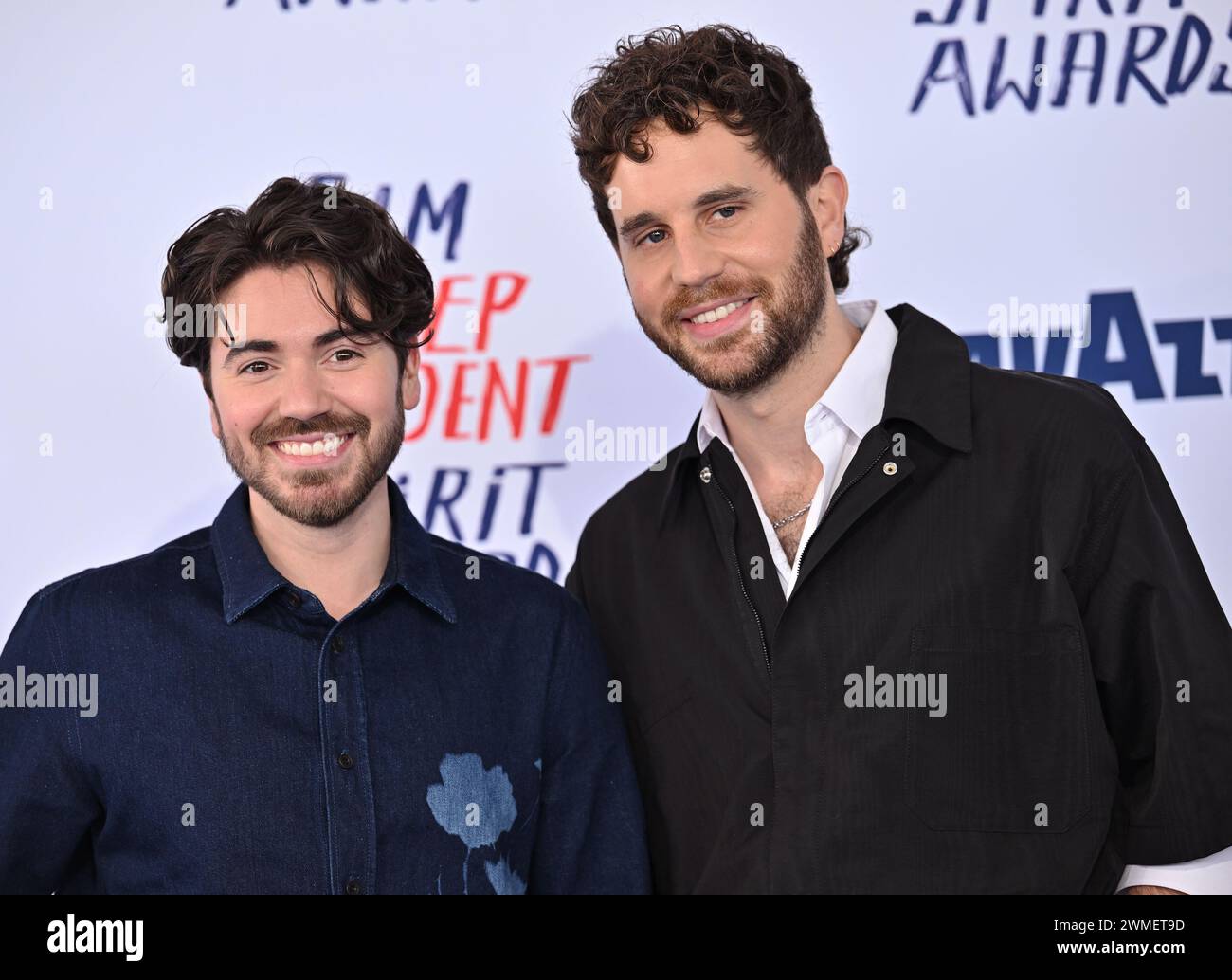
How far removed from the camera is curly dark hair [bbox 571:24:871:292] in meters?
2.20

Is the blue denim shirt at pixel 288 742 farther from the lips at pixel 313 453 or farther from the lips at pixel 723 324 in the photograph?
the lips at pixel 723 324

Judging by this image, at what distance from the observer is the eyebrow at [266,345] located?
1.92 metres

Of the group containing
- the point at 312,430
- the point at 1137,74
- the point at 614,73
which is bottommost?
the point at 312,430

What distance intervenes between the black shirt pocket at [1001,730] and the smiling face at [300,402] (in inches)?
33.1

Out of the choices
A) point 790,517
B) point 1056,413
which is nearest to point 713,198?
point 790,517

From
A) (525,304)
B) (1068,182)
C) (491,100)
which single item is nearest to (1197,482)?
(1068,182)

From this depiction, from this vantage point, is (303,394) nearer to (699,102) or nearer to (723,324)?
(723,324)

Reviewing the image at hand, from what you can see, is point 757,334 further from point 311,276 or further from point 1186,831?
point 1186,831

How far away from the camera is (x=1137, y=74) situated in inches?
111

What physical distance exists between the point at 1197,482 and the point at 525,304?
56.2 inches

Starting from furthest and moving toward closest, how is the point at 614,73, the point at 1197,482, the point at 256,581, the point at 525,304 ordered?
the point at 525,304 → the point at 1197,482 → the point at 614,73 → the point at 256,581

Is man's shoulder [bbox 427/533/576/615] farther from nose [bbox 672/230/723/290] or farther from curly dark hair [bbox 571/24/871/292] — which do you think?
curly dark hair [bbox 571/24/871/292]

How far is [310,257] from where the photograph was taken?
1.96m

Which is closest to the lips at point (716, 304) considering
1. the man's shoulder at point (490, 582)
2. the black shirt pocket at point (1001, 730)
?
the man's shoulder at point (490, 582)
